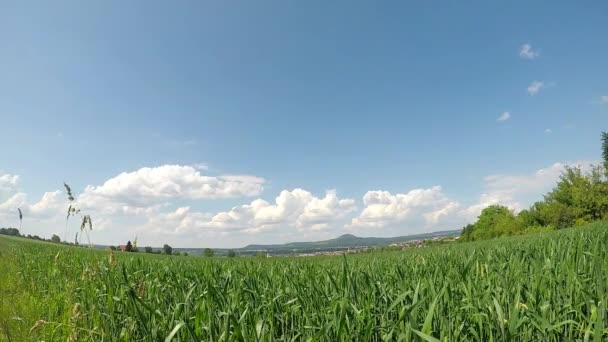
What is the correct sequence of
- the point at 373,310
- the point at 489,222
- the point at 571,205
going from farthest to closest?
→ the point at 489,222, the point at 571,205, the point at 373,310

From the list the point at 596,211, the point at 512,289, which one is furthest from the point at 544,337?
the point at 596,211

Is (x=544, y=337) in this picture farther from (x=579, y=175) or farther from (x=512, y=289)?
(x=579, y=175)

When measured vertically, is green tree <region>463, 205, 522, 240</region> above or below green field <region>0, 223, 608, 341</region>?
above

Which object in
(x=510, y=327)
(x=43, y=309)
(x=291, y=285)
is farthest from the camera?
(x=43, y=309)

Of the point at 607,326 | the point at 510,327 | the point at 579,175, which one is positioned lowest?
the point at 607,326

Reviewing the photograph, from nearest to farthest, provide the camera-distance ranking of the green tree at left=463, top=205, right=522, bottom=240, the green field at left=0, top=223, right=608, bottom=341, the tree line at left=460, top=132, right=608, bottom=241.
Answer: the green field at left=0, top=223, right=608, bottom=341 → the tree line at left=460, top=132, right=608, bottom=241 → the green tree at left=463, top=205, right=522, bottom=240

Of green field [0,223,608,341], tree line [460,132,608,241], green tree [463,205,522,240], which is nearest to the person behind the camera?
green field [0,223,608,341]

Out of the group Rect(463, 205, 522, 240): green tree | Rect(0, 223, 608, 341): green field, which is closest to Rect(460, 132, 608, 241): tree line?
Rect(463, 205, 522, 240): green tree

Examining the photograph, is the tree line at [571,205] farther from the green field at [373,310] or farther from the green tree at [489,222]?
the green field at [373,310]

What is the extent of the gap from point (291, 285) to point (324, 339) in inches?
64.5

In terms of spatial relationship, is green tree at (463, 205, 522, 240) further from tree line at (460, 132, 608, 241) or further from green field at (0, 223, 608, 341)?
green field at (0, 223, 608, 341)

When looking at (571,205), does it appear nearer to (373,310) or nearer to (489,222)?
(489,222)

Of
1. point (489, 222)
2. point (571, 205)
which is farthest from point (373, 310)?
point (489, 222)

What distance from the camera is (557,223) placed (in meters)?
64.3
